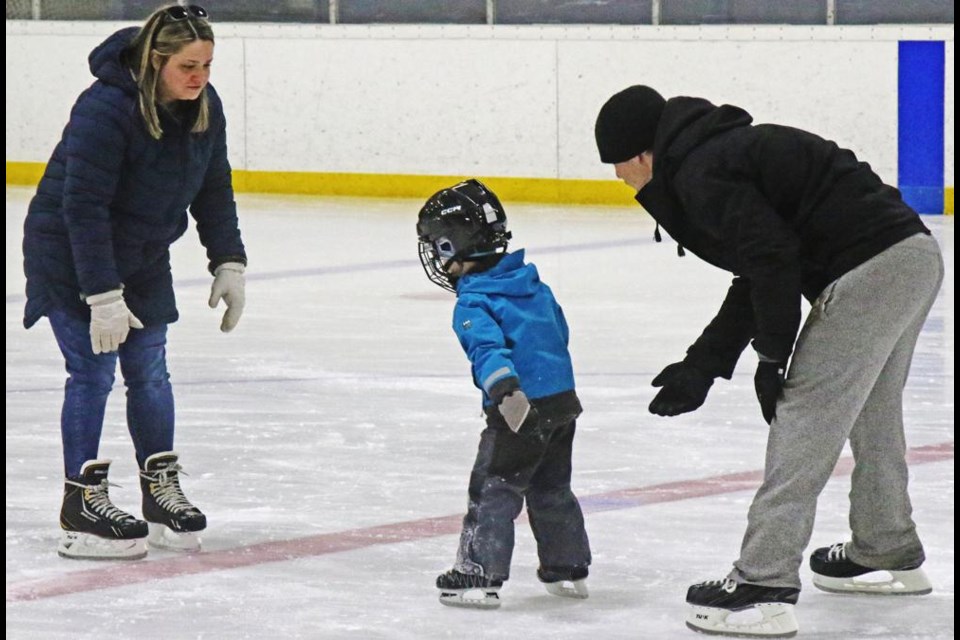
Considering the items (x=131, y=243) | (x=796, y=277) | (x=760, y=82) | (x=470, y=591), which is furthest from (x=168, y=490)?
(x=760, y=82)

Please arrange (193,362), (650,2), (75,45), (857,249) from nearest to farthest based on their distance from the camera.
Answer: (857,249)
(193,362)
(650,2)
(75,45)

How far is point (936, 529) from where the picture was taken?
15.6 feet

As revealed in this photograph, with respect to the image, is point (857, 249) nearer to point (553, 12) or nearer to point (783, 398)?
point (783, 398)

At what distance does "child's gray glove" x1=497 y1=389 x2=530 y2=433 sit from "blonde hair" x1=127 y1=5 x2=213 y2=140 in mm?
1140

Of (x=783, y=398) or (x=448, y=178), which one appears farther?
(x=448, y=178)

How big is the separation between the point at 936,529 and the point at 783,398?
3.67ft

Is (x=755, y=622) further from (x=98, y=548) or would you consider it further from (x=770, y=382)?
(x=98, y=548)

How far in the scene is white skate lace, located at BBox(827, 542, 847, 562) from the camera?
4.25 m

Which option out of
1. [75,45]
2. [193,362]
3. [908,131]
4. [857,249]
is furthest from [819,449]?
[75,45]

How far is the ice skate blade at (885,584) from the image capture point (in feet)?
13.7

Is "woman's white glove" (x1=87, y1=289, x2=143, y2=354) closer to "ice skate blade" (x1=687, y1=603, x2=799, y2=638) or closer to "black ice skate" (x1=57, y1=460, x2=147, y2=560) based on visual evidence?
"black ice skate" (x1=57, y1=460, x2=147, y2=560)

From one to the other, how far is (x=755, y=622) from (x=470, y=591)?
61 centimetres

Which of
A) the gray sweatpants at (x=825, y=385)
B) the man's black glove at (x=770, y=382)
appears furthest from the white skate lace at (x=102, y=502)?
the man's black glove at (x=770, y=382)

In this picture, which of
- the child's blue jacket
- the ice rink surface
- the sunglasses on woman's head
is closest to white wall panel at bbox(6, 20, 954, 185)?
the ice rink surface
